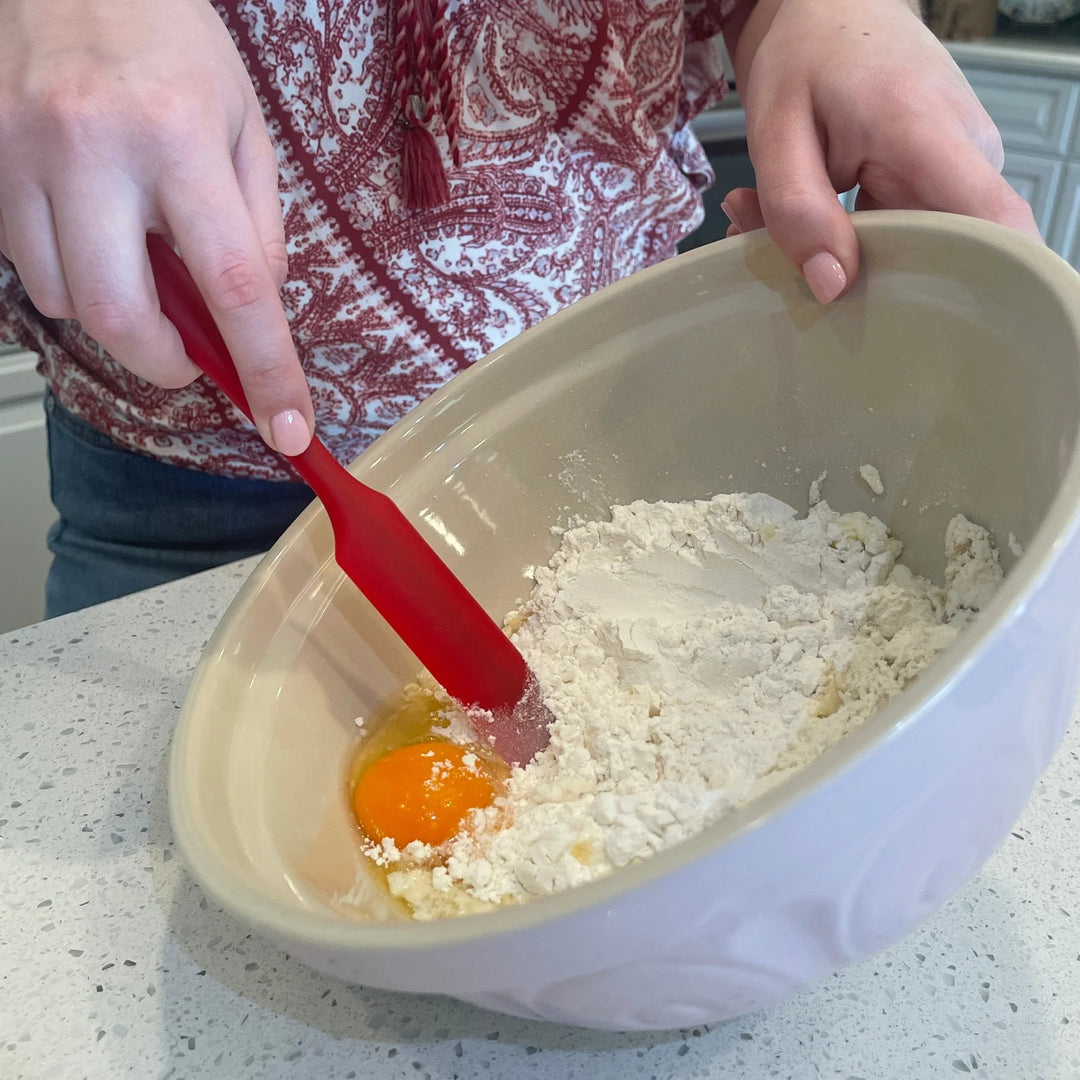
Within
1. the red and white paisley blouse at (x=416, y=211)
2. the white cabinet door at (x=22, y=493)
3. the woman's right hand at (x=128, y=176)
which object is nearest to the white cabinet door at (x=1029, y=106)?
the red and white paisley blouse at (x=416, y=211)

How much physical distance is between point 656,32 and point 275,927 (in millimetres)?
773

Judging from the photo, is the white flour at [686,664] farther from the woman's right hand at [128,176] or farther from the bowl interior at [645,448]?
the woman's right hand at [128,176]

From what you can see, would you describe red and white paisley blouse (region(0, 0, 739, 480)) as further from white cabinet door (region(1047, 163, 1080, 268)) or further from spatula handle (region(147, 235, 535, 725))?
white cabinet door (region(1047, 163, 1080, 268))

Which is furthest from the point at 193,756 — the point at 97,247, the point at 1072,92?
the point at 1072,92

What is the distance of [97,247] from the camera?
0.43m

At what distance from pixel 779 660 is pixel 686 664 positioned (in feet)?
0.19

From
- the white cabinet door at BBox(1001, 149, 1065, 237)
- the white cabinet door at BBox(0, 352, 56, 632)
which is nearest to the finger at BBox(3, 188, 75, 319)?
the white cabinet door at BBox(0, 352, 56, 632)

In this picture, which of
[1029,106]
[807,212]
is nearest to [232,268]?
[807,212]

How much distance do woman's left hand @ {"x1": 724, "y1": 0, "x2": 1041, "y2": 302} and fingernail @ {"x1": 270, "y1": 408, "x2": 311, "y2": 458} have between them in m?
0.30

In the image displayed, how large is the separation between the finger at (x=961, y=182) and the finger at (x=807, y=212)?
5 cm

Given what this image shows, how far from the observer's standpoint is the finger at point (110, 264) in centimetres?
43

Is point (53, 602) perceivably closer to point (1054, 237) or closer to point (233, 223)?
point (233, 223)

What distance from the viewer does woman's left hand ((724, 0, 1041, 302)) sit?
21.6 inches

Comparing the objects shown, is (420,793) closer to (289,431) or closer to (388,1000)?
(388,1000)
